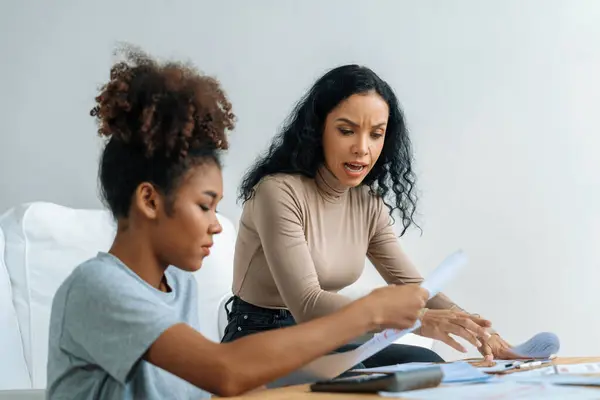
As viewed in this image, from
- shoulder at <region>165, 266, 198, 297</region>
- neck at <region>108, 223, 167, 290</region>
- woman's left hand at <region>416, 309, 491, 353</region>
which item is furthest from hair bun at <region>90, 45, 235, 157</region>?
woman's left hand at <region>416, 309, 491, 353</region>

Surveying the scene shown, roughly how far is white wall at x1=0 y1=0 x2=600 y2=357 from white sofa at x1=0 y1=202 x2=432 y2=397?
1.14 feet

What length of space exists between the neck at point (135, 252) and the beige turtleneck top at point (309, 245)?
1.83 feet

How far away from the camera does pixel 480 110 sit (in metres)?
2.83

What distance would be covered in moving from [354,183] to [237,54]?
38.7 inches

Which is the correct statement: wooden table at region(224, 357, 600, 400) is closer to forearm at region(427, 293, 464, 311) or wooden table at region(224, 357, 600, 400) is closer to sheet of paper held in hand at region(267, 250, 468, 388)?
sheet of paper held in hand at region(267, 250, 468, 388)

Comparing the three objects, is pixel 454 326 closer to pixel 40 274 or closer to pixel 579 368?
→ pixel 579 368

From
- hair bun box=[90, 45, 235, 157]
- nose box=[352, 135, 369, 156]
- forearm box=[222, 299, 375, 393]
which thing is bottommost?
forearm box=[222, 299, 375, 393]

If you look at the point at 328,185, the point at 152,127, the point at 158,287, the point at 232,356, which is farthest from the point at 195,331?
the point at 328,185

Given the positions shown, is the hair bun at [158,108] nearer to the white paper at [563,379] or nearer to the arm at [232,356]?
the arm at [232,356]

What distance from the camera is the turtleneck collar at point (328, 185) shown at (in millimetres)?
1940

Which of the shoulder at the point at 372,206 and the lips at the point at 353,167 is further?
the shoulder at the point at 372,206

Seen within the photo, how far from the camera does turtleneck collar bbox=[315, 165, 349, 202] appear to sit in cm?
194

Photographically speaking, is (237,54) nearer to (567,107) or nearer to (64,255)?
(64,255)

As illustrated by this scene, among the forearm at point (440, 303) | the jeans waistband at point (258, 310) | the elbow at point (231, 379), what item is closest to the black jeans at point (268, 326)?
the jeans waistband at point (258, 310)
